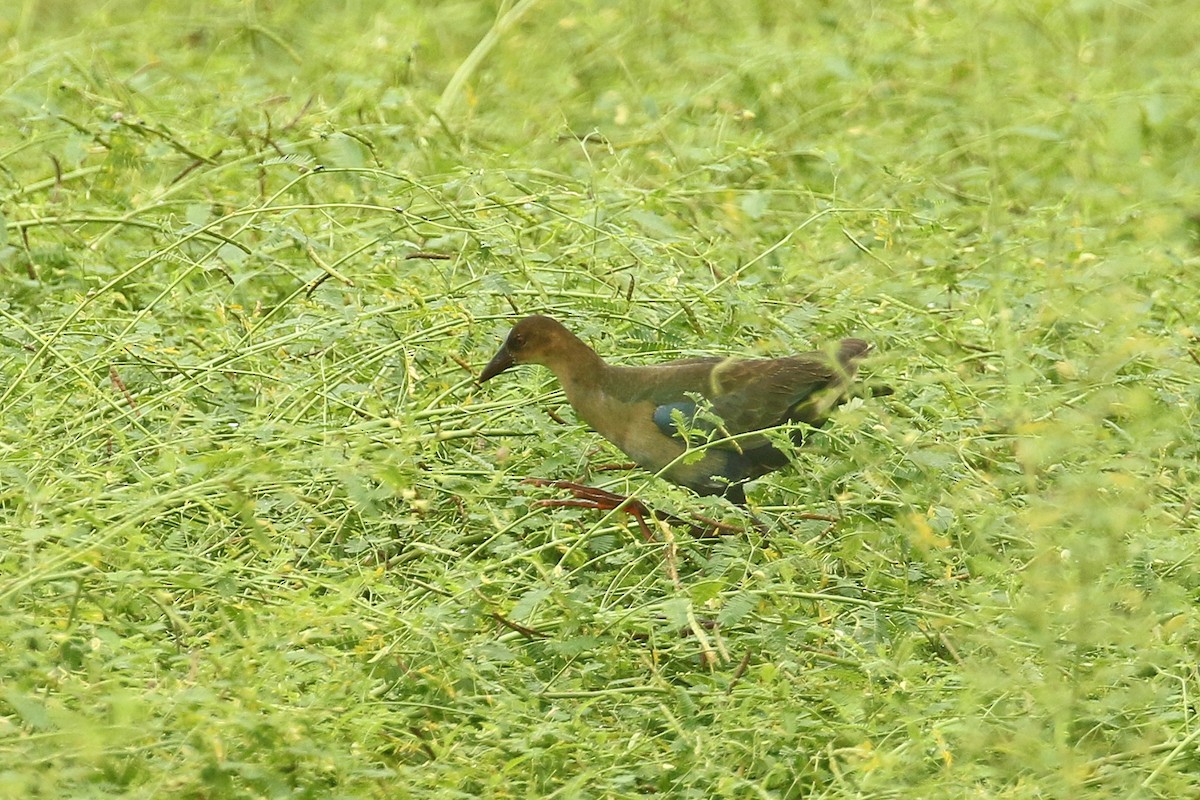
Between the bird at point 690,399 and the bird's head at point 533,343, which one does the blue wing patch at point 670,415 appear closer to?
the bird at point 690,399

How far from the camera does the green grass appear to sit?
11.3 feet

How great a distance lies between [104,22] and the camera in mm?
7723

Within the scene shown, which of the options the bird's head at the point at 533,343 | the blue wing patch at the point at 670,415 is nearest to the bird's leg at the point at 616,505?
the blue wing patch at the point at 670,415

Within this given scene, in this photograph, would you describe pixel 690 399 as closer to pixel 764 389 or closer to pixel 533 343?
pixel 764 389

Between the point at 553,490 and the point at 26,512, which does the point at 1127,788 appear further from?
the point at 26,512

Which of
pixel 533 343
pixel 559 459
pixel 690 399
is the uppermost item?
pixel 533 343

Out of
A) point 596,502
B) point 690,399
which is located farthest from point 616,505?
point 690,399

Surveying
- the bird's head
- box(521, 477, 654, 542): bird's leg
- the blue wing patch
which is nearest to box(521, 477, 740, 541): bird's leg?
box(521, 477, 654, 542): bird's leg

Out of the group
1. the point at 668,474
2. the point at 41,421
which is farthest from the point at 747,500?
the point at 41,421

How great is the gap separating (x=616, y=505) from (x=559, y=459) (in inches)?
16.9

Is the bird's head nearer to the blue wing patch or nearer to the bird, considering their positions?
the bird

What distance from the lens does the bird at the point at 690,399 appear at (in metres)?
4.55

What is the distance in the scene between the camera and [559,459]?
15.6 ft

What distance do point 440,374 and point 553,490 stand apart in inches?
23.4
